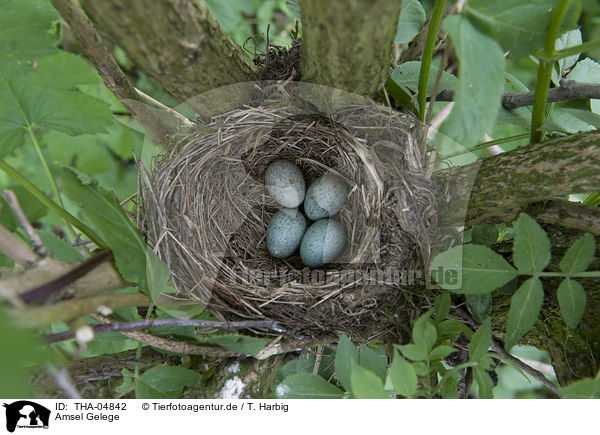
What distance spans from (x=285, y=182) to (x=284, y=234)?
0.19 metres

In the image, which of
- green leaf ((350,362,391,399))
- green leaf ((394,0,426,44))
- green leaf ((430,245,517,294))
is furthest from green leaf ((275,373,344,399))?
green leaf ((394,0,426,44))

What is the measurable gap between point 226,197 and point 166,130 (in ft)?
1.19

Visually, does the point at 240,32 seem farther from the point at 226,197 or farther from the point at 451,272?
the point at 451,272

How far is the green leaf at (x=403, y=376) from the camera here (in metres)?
0.63

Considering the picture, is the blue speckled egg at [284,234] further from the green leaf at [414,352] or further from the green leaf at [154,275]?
the green leaf at [414,352]

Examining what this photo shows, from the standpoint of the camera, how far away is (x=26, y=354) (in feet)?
1.38

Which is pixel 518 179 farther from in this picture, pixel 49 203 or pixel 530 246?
pixel 49 203

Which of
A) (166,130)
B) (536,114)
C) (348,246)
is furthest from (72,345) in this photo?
(536,114)

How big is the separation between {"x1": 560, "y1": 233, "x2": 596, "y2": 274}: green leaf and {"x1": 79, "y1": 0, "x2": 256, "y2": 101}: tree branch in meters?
0.77

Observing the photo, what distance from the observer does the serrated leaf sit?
2.37ft

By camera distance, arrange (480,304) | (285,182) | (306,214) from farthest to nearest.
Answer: (306,214) < (285,182) < (480,304)

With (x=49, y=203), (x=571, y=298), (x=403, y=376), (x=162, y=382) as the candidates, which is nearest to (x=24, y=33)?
(x=49, y=203)

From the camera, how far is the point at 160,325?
73cm

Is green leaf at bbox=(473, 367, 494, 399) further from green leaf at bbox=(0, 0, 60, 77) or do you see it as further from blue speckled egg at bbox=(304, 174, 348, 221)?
green leaf at bbox=(0, 0, 60, 77)
